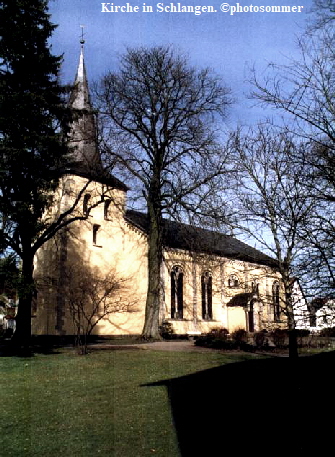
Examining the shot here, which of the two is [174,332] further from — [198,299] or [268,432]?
[268,432]

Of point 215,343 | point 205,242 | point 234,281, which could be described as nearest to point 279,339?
point 215,343

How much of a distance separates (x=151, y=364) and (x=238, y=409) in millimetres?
6983

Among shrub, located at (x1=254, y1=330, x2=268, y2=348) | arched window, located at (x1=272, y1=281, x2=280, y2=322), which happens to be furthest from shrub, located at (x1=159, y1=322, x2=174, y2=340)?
arched window, located at (x1=272, y1=281, x2=280, y2=322)

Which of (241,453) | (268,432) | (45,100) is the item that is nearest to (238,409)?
(268,432)

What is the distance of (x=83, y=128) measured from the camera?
28203mm

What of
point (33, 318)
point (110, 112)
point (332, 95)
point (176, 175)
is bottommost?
point (33, 318)

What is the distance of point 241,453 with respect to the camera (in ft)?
20.5

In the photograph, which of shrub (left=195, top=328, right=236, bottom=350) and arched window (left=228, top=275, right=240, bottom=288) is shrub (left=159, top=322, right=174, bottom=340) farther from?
arched window (left=228, top=275, right=240, bottom=288)

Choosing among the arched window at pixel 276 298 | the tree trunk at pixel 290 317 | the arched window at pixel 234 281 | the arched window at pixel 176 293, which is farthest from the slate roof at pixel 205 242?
the arched window at pixel 176 293

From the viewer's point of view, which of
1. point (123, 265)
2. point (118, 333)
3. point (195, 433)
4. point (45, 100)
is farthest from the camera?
point (123, 265)

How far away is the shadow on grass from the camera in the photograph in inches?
260

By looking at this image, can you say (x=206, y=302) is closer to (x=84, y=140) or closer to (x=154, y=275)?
(x=154, y=275)

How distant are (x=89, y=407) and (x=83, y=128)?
71.6ft

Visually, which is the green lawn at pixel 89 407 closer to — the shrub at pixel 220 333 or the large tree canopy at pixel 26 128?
the large tree canopy at pixel 26 128
